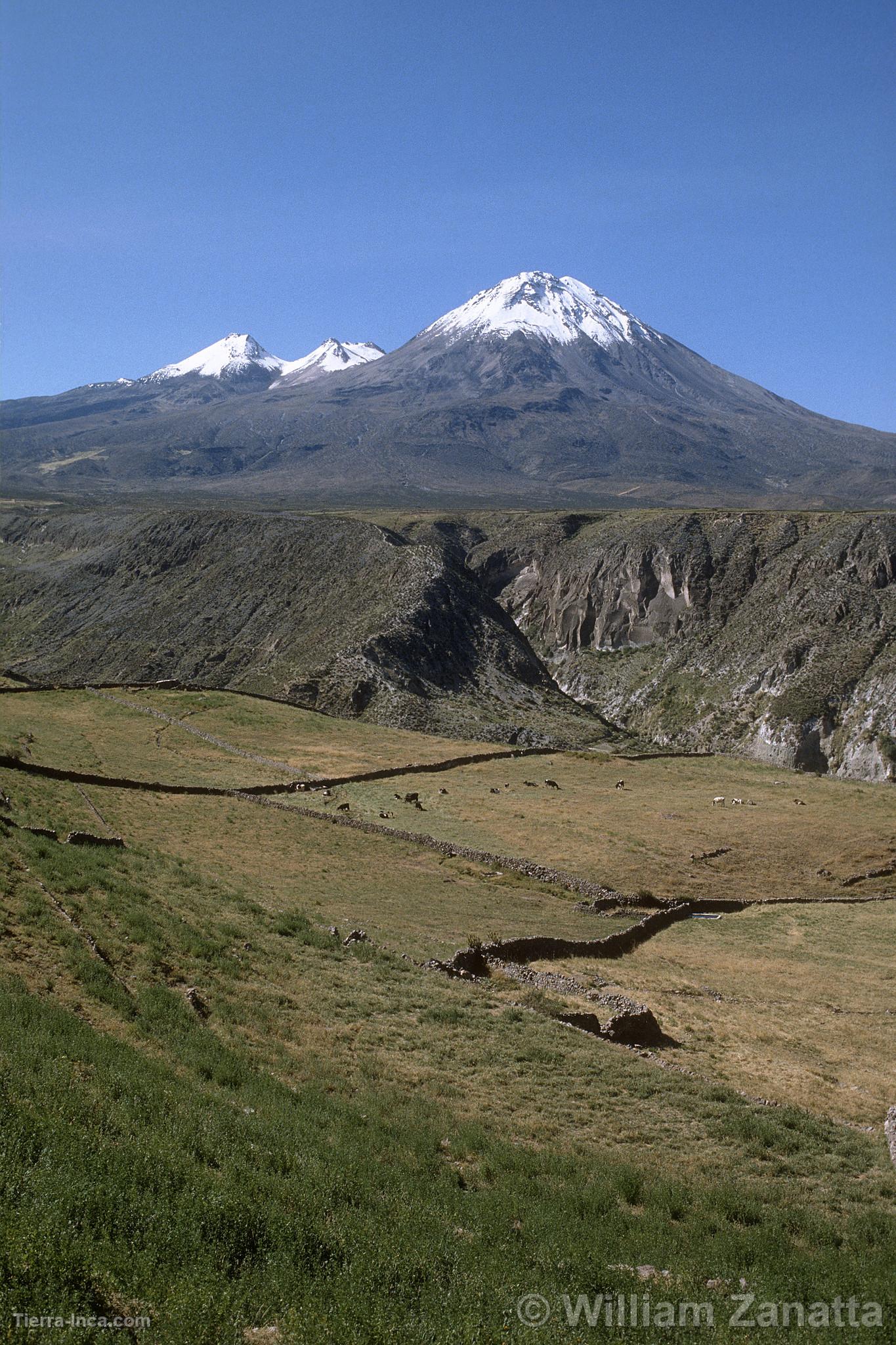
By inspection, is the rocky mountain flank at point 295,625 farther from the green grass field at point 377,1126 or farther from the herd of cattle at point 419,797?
the green grass field at point 377,1126

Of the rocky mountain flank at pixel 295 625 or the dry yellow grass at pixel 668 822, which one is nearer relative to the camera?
the dry yellow grass at pixel 668 822

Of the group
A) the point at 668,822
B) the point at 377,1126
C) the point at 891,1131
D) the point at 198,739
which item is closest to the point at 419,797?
the point at 668,822

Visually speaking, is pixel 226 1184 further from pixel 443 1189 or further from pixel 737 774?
pixel 737 774

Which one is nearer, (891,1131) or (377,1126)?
(377,1126)

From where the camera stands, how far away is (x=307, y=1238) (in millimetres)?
7039

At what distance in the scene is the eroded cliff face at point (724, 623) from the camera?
2685 inches

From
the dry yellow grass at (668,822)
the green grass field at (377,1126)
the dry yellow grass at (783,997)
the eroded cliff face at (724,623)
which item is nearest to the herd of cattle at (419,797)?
the dry yellow grass at (668,822)

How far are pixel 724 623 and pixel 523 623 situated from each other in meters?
24.0

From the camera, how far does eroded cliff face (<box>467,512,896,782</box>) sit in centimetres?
6819

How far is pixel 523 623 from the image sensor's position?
102062 mm

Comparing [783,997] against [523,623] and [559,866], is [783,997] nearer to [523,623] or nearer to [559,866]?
[559,866]

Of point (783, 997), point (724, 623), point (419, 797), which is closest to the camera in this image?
point (783, 997)

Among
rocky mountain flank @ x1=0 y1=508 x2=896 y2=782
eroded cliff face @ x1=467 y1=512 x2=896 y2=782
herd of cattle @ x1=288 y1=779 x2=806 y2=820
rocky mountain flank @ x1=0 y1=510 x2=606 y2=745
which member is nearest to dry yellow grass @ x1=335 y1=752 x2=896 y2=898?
herd of cattle @ x1=288 y1=779 x2=806 y2=820

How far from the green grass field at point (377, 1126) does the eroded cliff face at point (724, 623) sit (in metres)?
49.7
